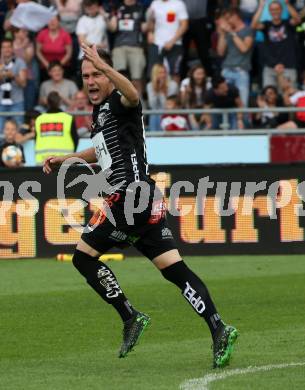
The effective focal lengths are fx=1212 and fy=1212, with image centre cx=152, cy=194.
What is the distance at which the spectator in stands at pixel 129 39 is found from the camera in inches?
837

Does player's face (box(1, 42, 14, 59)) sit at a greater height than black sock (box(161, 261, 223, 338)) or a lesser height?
greater

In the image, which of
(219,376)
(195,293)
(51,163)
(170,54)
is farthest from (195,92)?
(219,376)

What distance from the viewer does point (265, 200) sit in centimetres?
1686

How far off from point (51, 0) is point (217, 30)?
10.5 feet

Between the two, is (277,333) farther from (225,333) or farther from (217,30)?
(217,30)

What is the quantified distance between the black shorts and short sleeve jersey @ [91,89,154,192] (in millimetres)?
164

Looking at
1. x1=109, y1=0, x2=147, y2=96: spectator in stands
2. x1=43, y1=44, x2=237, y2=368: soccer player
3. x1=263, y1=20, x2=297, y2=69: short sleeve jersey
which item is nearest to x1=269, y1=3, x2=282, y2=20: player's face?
x1=263, y1=20, x2=297, y2=69: short sleeve jersey

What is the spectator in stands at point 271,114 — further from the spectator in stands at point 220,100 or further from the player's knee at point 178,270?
the player's knee at point 178,270

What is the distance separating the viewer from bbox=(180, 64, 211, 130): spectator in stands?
20281 mm

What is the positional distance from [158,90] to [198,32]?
1715 millimetres

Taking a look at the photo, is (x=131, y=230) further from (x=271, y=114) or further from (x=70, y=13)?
(x=70, y=13)

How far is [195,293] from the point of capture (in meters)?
8.53

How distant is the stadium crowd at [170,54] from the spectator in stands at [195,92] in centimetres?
2

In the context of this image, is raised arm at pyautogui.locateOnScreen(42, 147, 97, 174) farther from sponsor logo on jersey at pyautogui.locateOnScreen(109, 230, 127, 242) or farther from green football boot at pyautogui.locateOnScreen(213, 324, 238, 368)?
green football boot at pyautogui.locateOnScreen(213, 324, 238, 368)
